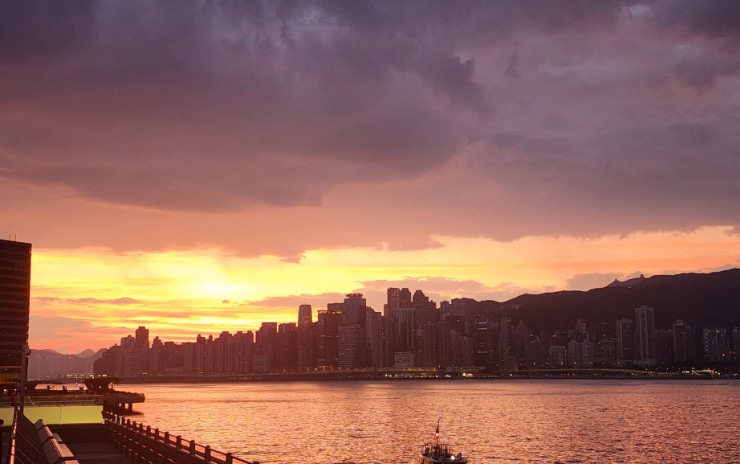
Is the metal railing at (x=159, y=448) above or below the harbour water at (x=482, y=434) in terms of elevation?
above

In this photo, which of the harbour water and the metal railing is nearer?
the metal railing

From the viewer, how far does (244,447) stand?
9775 cm

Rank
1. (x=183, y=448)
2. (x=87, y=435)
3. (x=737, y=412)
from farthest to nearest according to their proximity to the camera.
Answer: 1. (x=737, y=412)
2. (x=87, y=435)
3. (x=183, y=448)

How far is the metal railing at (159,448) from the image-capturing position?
78.7 feet

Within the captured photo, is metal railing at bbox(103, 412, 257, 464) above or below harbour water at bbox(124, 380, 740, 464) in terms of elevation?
above

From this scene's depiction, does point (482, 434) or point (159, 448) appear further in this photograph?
point (482, 434)

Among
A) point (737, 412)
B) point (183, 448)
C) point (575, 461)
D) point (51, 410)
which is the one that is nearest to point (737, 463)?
point (575, 461)

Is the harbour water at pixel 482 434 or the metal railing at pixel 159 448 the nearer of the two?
the metal railing at pixel 159 448

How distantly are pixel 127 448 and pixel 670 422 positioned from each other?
127420 millimetres

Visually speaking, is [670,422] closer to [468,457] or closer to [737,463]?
[737,463]

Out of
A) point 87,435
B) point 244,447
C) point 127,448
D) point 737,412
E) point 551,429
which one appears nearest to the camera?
point 127,448

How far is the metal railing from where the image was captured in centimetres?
2399

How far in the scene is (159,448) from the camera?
29.4 metres

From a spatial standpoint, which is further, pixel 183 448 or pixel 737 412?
pixel 737 412
